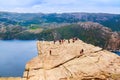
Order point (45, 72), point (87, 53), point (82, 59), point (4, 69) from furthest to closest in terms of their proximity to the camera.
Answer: point (4, 69) → point (87, 53) → point (82, 59) → point (45, 72)

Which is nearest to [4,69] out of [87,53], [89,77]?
[87,53]

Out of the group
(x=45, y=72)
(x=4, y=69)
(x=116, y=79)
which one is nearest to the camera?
(x=116, y=79)

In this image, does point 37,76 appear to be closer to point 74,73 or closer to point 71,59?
point 74,73

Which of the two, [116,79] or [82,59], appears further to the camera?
[82,59]

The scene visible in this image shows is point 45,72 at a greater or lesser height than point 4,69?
greater

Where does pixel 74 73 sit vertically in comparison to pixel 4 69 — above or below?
above

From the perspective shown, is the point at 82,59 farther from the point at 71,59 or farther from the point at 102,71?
the point at 102,71

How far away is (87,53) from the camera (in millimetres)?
43500

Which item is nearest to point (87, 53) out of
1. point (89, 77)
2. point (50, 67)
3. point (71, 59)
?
point (71, 59)

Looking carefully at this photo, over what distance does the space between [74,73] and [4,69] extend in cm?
13858

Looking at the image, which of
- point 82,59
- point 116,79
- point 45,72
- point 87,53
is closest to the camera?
point 116,79

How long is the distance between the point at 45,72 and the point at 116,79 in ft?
29.2

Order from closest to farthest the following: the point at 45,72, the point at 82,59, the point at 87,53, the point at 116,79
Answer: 1. the point at 116,79
2. the point at 45,72
3. the point at 82,59
4. the point at 87,53

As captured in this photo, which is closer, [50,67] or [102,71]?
[102,71]
